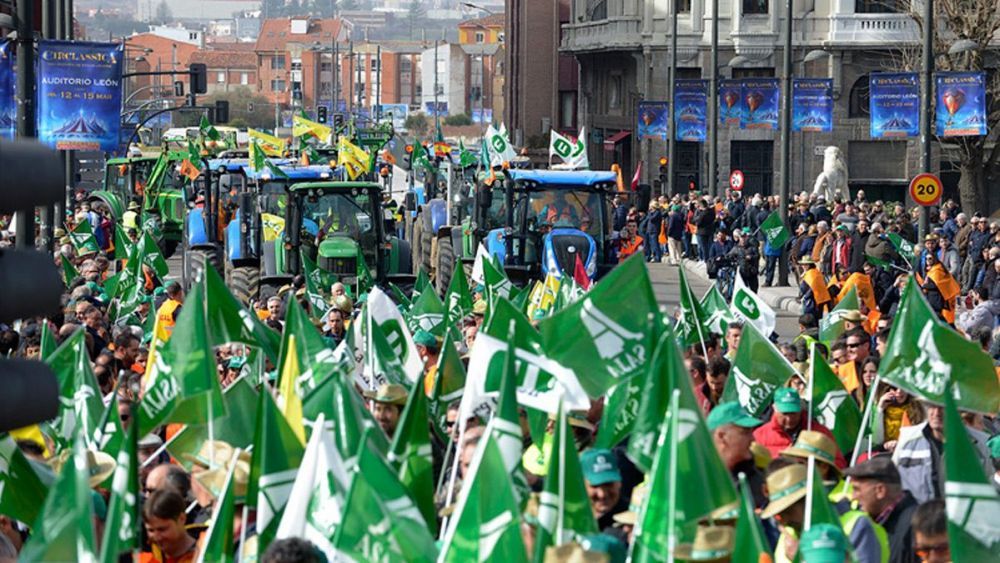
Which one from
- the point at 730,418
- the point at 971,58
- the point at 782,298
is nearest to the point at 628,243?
the point at 782,298

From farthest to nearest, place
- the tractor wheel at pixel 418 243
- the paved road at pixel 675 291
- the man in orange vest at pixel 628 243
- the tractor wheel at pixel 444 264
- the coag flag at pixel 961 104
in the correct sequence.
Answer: the tractor wheel at pixel 418 243 < the coag flag at pixel 961 104 < the tractor wheel at pixel 444 264 < the paved road at pixel 675 291 < the man in orange vest at pixel 628 243

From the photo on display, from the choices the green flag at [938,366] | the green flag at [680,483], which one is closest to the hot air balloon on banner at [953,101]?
the green flag at [938,366]

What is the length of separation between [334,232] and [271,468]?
57.6 ft

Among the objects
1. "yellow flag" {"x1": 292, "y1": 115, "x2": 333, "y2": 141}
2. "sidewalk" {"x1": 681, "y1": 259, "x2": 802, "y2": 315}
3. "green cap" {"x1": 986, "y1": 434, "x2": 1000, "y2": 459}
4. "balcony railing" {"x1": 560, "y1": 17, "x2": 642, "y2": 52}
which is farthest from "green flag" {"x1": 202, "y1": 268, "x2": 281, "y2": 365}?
"balcony railing" {"x1": 560, "y1": 17, "x2": 642, "y2": 52}

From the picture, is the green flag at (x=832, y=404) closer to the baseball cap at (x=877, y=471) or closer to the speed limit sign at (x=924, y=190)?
the baseball cap at (x=877, y=471)

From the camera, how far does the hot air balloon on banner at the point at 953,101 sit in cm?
3053

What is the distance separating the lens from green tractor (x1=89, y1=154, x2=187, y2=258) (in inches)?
1527

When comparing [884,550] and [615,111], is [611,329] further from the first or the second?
[615,111]

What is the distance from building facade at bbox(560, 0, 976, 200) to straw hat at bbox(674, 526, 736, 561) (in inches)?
1930

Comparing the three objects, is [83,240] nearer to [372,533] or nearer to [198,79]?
[372,533]

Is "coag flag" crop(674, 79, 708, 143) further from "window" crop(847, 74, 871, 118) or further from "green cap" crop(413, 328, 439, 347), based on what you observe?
"green cap" crop(413, 328, 439, 347)

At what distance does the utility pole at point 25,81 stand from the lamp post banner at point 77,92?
139 cm

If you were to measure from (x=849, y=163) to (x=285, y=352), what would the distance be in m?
49.2

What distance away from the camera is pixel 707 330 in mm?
14461
